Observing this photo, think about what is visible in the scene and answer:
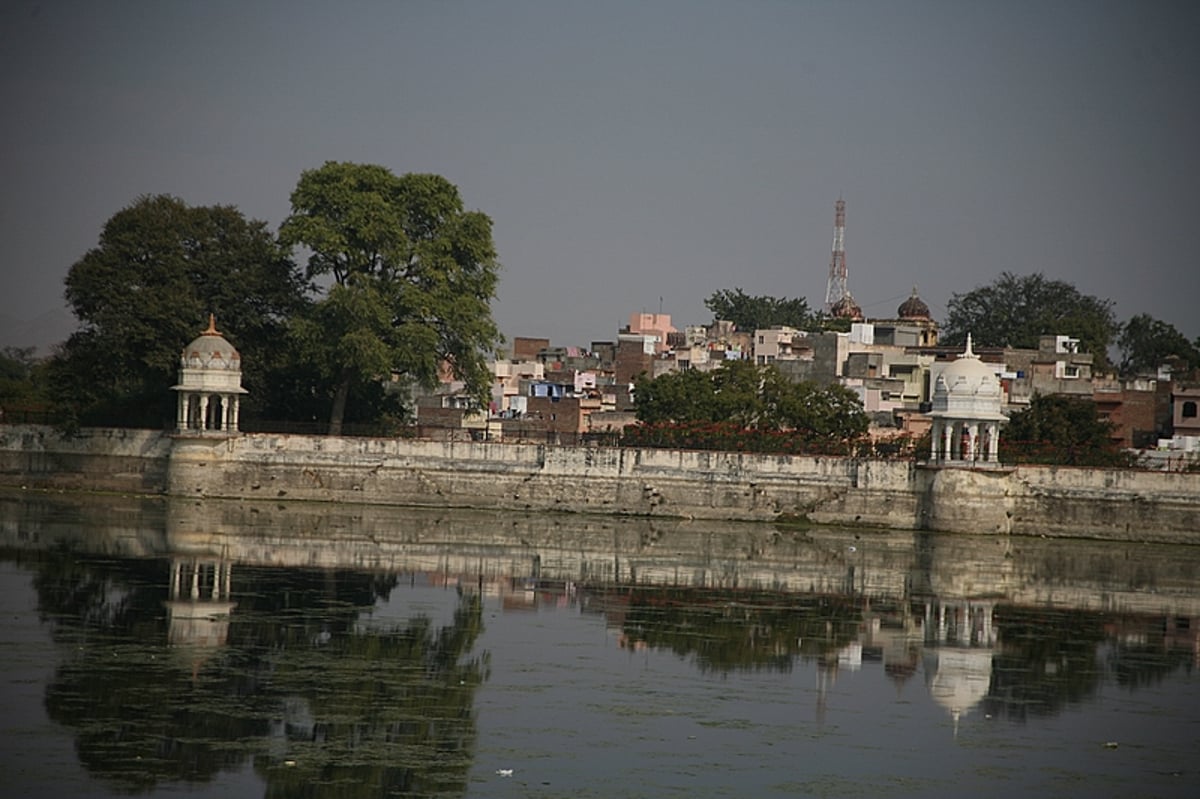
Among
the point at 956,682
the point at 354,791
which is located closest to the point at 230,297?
the point at 956,682

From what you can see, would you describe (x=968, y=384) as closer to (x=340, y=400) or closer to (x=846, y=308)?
(x=340, y=400)

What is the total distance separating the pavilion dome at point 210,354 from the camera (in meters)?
40.5

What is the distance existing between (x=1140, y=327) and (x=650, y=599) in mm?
61261

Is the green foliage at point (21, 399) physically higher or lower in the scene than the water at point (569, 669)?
higher

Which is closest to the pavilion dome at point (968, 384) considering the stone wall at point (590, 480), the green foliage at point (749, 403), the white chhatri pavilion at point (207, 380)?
the stone wall at point (590, 480)

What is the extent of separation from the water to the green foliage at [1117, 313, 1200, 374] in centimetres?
4611

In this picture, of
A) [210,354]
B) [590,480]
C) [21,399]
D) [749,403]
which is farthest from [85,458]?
[749,403]

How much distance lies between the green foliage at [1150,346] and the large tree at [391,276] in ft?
132

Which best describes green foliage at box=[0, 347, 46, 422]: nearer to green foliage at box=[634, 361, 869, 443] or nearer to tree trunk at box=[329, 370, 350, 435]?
tree trunk at box=[329, 370, 350, 435]

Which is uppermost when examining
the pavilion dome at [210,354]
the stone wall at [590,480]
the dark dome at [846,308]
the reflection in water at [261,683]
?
the dark dome at [846,308]

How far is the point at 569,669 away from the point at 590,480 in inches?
827

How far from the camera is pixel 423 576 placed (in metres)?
27.2

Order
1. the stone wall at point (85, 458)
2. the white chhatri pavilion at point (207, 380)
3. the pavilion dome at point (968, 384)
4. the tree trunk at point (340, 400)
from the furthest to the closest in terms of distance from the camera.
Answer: the tree trunk at point (340, 400) < the stone wall at point (85, 458) < the white chhatri pavilion at point (207, 380) < the pavilion dome at point (968, 384)

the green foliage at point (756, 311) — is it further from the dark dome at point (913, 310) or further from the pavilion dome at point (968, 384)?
the pavilion dome at point (968, 384)
